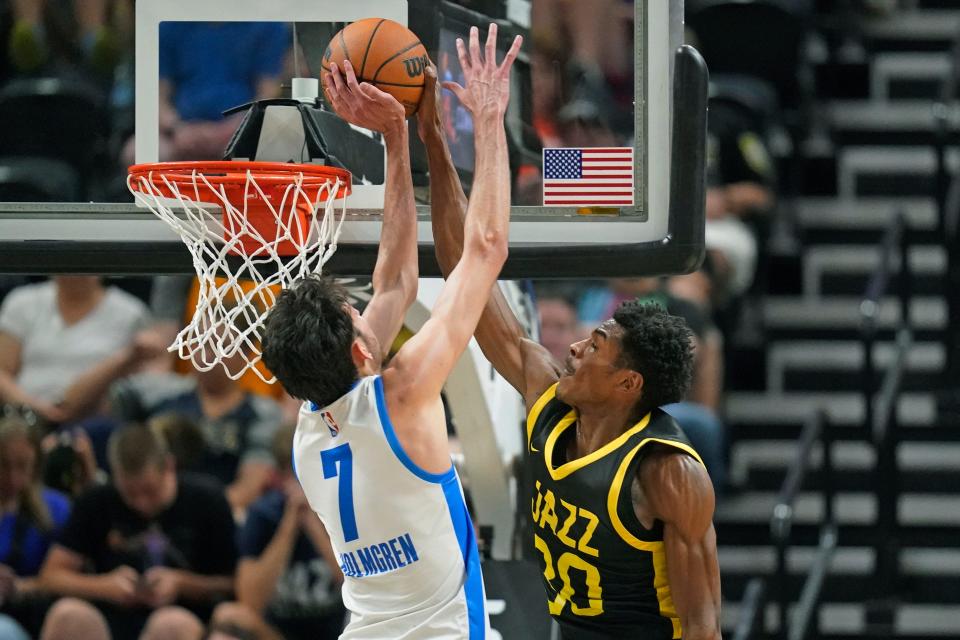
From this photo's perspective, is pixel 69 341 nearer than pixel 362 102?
No

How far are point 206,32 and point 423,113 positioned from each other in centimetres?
72

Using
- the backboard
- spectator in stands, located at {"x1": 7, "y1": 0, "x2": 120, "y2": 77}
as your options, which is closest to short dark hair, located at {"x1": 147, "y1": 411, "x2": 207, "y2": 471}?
spectator in stands, located at {"x1": 7, "y1": 0, "x2": 120, "y2": 77}

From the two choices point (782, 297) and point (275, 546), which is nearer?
point (275, 546)

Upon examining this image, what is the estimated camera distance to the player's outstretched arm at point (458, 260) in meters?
3.92

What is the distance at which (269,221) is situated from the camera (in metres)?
3.93

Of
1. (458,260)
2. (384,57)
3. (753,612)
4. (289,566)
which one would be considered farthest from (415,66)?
(753,612)

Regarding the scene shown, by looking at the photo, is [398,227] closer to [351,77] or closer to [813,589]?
[351,77]

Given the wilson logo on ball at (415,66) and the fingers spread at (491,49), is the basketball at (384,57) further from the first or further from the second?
the fingers spread at (491,49)

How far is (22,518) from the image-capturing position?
21.2 feet

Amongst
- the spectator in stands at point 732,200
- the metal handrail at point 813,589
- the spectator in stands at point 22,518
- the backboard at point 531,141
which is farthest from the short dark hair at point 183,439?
the metal handrail at point 813,589

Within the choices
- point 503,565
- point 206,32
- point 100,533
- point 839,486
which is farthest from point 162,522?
point 839,486

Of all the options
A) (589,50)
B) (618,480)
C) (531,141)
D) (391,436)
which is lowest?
(618,480)

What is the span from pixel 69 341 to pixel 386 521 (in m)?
3.47

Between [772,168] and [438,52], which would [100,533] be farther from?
[772,168]
